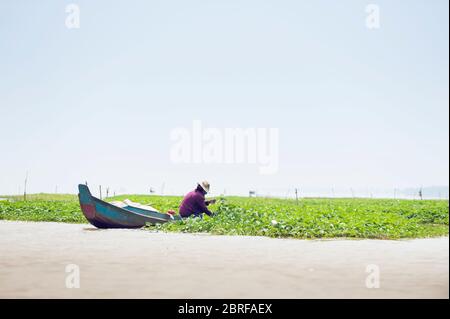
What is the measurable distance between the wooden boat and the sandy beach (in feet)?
10.6

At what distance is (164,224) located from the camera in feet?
51.7

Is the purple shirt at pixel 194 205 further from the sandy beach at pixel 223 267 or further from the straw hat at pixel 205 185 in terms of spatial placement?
the sandy beach at pixel 223 267

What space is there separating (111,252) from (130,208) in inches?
251

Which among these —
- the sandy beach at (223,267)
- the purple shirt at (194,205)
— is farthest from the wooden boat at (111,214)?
the sandy beach at (223,267)

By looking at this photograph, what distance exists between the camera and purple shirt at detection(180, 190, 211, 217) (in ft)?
51.9

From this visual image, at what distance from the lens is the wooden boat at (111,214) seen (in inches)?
615

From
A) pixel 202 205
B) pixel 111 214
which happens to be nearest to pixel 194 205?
pixel 202 205

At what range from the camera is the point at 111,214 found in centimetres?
1572

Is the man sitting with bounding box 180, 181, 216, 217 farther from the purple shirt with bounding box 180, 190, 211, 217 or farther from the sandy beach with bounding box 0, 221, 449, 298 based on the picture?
the sandy beach with bounding box 0, 221, 449, 298

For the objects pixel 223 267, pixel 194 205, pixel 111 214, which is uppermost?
Result: pixel 194 205

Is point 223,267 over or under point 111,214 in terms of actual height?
under

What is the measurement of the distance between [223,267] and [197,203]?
8089 mm

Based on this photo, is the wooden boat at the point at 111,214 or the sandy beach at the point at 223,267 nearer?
the sandy beach at the point at 223,267

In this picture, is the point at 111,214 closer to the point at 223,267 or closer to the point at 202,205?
the point at 202,205
